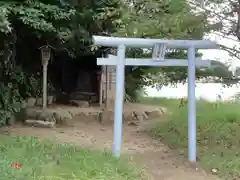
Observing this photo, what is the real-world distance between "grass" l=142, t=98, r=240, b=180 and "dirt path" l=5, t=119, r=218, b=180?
264mm

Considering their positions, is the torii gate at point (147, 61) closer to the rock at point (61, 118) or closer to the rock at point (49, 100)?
the rock at point (61, 118)

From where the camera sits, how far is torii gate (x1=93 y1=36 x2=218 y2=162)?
5.30 metres

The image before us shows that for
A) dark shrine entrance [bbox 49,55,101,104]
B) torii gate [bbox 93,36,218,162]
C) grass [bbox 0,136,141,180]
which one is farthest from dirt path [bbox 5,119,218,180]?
dark shrine entrance [bbox 49,55,101,104]

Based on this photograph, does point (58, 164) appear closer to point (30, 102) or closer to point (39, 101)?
point (30, 102)

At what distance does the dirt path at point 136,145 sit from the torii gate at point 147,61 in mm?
412

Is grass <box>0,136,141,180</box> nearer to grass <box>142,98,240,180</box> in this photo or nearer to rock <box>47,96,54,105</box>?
grass <box>142,98,240,180</box>

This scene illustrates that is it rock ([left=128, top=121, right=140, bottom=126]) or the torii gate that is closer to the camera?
the torii gate

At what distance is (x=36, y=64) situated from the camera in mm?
10766

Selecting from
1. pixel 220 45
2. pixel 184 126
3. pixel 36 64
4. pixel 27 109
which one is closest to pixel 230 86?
pixel 220 45

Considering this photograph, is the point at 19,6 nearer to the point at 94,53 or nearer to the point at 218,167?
the point at 94,53

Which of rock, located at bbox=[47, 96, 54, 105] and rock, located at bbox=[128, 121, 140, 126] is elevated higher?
rock, located at bbox=[47, 96, 54, 105]

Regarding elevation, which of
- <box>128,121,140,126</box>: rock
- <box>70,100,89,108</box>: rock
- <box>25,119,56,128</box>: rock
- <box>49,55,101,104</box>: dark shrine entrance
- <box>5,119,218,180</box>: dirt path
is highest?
<box>49,55,101,104</box>: dark shrine entrance

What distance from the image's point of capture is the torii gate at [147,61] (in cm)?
530

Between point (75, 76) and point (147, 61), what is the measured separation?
7.13 m
